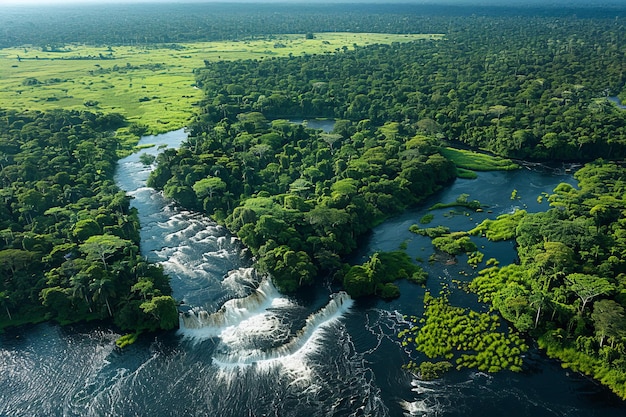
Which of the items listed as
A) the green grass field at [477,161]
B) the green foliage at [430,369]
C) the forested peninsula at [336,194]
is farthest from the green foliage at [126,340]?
the green grass field at [477,161]

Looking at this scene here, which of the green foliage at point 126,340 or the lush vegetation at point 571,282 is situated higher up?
the lush vegetation at point 571,282

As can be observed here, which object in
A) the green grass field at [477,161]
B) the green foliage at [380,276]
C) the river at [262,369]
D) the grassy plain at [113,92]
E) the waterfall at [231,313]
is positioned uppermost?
the grassy plain at [113,92]

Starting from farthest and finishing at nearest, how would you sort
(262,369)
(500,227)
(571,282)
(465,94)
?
(465,94) → (500,227) → (571,282) → (262,369)

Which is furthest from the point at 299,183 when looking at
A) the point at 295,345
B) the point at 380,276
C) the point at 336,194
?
the point at 295,345

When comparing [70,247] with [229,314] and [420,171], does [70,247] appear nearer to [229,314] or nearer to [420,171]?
[229,314]

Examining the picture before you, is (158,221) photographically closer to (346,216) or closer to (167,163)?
(167,163)

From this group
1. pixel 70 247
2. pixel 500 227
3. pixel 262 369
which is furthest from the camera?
pixel 500 227

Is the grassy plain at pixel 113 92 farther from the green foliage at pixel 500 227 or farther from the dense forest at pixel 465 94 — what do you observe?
the green foliage at pixel 500 227
